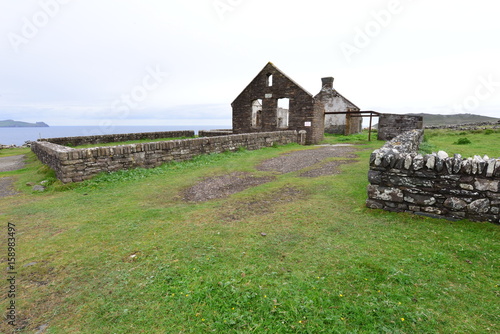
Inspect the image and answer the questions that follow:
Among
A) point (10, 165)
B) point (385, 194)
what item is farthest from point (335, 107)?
point (10, 165)

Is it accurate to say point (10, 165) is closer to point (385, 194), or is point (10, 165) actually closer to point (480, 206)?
point (385, 194)

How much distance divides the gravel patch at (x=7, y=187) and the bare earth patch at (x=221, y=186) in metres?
5.57

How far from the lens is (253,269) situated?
3.46 metres

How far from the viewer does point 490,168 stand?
442 centimetres

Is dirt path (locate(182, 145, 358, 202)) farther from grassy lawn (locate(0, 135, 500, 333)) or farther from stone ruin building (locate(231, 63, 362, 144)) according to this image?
stone ruin building (locate(231, 63, 362, 144))

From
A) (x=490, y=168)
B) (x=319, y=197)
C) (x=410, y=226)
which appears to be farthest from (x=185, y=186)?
(x=490, y=168)

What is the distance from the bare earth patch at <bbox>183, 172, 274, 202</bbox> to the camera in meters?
7.06

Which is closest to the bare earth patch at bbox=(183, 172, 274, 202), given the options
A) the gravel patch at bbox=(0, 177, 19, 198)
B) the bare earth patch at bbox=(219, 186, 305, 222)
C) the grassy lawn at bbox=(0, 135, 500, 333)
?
the grassy lawn at bbox=(0, 135, 500, 333)

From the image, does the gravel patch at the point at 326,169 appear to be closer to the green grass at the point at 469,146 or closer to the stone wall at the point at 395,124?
the green grass at the point at 469,146

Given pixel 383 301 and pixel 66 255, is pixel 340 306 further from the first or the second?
pixel 66 255

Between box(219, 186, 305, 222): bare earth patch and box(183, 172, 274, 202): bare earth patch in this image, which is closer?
box(219, 186, 305, 222): bare earth patch

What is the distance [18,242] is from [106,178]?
4.35m

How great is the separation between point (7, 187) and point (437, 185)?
1236 cm

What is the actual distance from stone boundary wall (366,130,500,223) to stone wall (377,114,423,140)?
18279 mm
